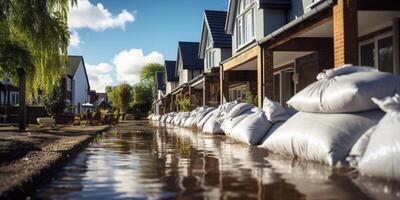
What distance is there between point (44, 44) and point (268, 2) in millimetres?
7597

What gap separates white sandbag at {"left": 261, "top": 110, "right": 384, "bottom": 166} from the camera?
471 centimetres

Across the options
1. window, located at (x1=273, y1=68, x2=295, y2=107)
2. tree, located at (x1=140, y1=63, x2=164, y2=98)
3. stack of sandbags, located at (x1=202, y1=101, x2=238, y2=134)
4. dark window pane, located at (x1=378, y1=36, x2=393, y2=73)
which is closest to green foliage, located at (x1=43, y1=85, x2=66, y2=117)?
window, located at (x1=273, y1=68, x2=295, y2=107)

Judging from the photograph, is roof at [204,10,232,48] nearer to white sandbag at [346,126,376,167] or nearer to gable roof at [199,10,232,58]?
gable roof at [199,10,232,58]

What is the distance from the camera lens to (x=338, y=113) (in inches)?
204

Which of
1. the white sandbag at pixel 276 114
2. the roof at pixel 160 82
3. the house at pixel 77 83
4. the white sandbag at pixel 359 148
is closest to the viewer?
the white sandbag at pixel 359 148

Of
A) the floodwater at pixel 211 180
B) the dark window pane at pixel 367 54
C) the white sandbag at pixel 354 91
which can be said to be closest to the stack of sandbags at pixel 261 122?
the floodwater at pixel 211 180

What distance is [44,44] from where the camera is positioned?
46.2 feet

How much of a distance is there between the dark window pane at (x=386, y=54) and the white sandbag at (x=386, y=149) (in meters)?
6.94

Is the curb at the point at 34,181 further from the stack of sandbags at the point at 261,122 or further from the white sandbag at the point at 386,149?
the stack of sandbags at the point at 261,122

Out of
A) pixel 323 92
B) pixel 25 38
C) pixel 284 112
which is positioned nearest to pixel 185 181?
pixel 323 92

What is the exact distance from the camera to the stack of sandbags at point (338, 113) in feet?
15.6

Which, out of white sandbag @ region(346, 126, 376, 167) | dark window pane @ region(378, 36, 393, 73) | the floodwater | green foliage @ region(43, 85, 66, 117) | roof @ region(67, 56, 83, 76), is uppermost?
roof @ region(67, 56, 83, 76)

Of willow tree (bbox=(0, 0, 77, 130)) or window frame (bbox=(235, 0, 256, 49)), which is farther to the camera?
window frame (bbox=(235, 0, 256, 49))

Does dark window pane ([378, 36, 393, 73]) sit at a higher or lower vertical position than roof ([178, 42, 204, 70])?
lower
